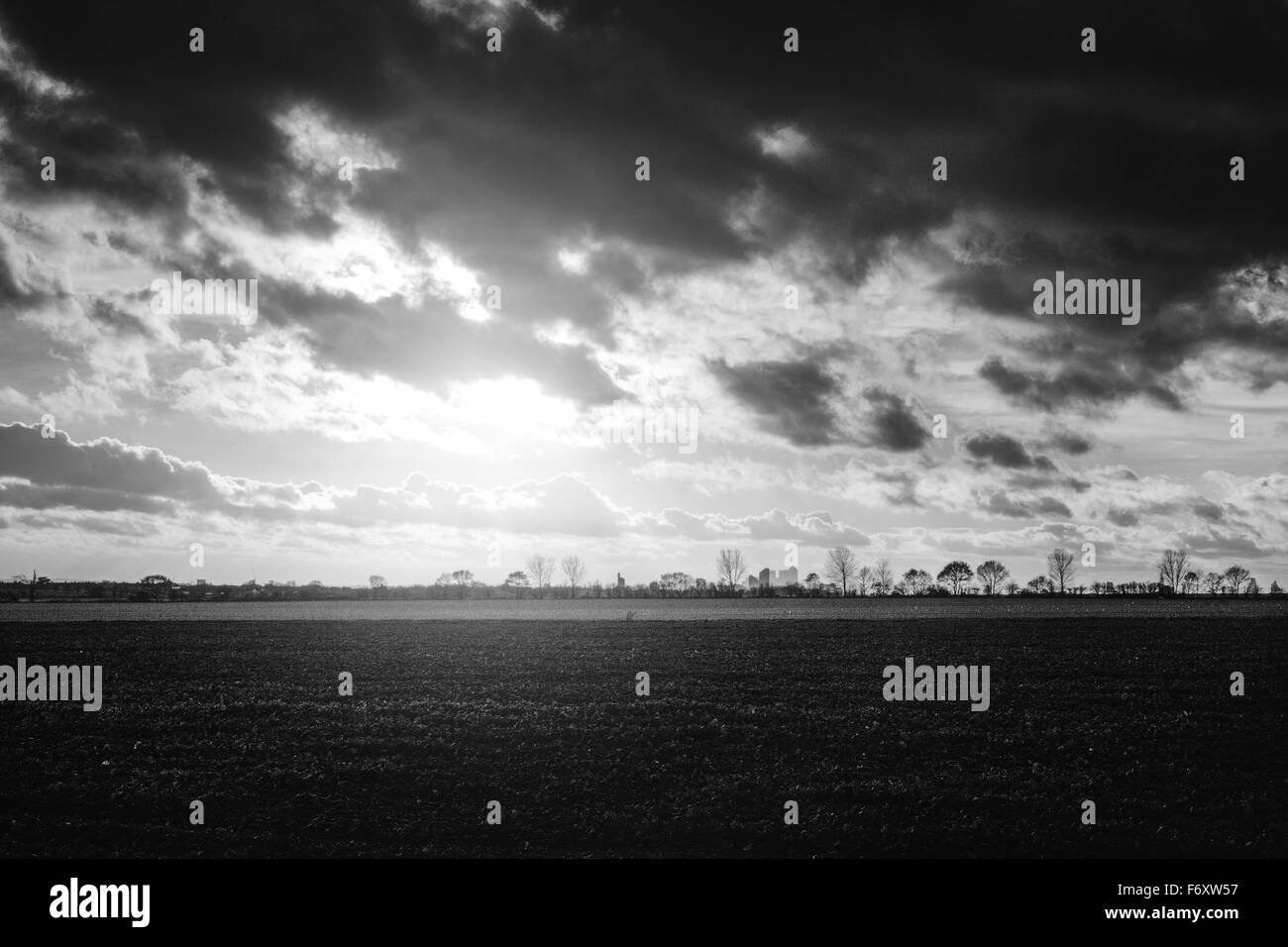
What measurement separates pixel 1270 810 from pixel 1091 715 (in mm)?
10845
